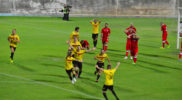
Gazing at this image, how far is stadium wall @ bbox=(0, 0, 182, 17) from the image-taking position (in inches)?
2407

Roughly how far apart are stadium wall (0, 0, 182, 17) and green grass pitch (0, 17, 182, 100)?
17720 mm

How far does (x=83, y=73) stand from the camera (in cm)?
2391

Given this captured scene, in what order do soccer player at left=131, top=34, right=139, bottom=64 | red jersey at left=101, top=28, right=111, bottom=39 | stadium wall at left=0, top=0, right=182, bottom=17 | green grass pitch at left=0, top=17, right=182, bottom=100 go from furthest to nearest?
1. stadium wall at left=0, top=0, right=182, bottom=17
2. red jersey at left=101, top=28, right=111, bottom=39
3. soccer player at left=131, top=34, right=139, bottom=64
4. green grass pitch at left=0, top=17, right=182, bottom=100

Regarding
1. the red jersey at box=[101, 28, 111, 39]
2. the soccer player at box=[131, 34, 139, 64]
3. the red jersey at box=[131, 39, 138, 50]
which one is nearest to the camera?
the soccer player at box=[131, 34, 139, 64]

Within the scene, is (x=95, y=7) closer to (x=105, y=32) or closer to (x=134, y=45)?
(x=105, y=32)

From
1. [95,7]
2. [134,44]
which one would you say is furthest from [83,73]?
[95,7]

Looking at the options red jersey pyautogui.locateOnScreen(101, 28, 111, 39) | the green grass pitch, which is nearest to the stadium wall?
the green grass pitch

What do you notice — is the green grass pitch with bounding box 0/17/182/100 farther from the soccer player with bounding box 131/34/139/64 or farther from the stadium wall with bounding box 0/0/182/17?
the stadium wall with bounding box 0/0/182/17

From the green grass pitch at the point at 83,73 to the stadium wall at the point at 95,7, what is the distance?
1772 centimetres

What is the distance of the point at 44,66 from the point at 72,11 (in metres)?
37.8

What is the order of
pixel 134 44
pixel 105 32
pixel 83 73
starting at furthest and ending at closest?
pixel 105 32, pixel 134 44, pixel 83 73

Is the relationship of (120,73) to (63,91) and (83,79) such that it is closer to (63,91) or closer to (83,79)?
(83,79)

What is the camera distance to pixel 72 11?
208 feet

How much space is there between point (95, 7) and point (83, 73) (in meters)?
41.7
